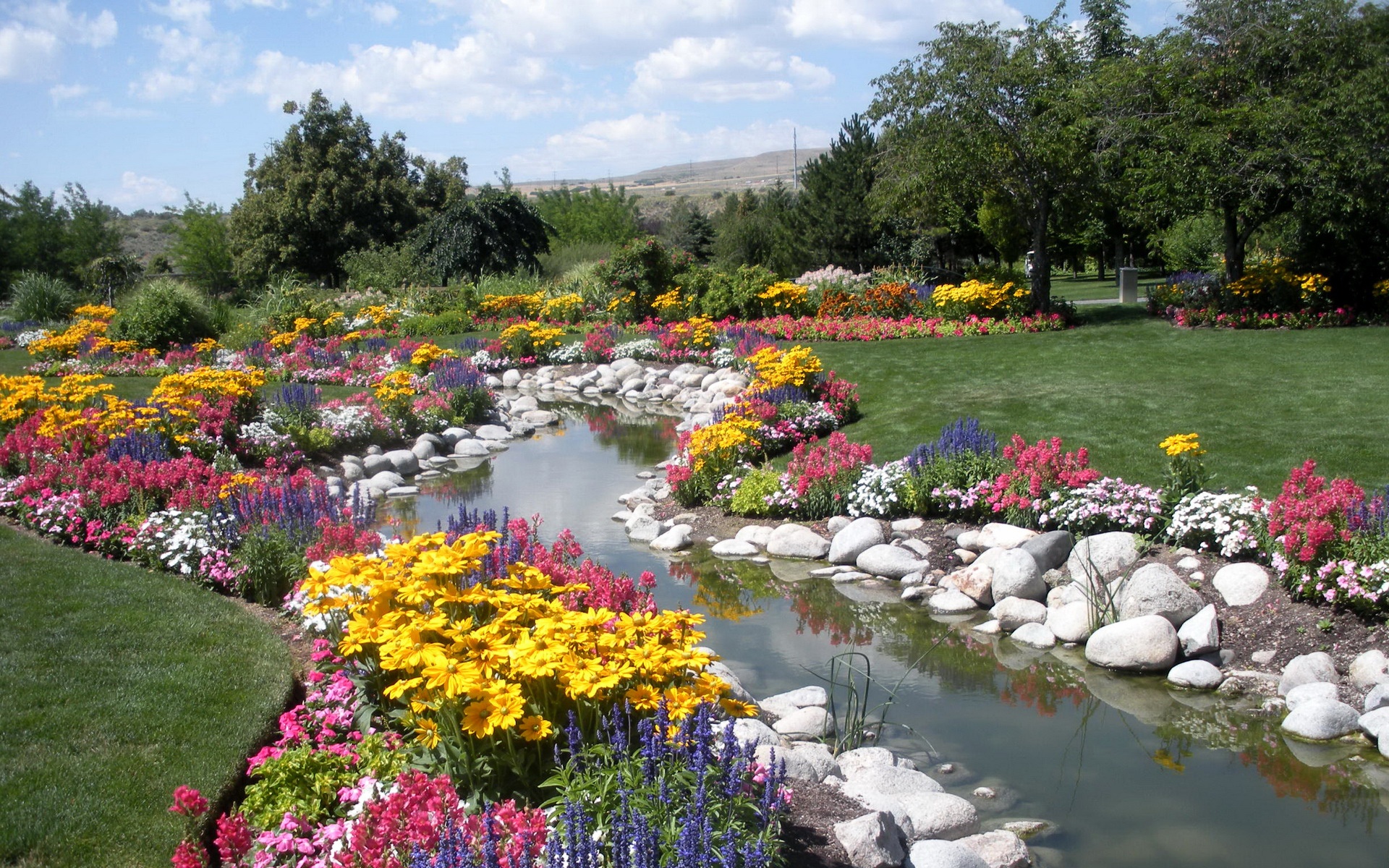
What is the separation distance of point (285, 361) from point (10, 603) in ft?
39.1

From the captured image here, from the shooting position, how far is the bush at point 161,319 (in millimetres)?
18734

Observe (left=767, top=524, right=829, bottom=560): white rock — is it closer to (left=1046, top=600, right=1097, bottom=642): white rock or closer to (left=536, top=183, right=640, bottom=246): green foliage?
(left=1046, top=600, right=1097, bottom=642): white rock

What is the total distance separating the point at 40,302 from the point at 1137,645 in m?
27.5

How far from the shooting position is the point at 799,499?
9.41 metres

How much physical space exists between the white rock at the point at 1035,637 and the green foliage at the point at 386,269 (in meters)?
24.3

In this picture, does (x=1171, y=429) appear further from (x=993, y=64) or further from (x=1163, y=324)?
(x=993, y=64)

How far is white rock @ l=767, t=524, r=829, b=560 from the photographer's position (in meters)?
8.76

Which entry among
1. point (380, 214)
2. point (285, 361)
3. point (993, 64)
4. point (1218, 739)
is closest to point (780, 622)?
point (1218, 739)

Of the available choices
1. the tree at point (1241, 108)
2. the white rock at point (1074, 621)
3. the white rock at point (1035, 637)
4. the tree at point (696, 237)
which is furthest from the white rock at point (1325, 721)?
the tree at point (696, 237)

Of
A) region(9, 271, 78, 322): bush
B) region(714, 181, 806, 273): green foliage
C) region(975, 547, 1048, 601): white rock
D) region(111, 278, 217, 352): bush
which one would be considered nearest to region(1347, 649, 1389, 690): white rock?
region(975, 547, 1048, 601): white rock

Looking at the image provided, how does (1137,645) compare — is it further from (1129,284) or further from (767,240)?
(767,240)

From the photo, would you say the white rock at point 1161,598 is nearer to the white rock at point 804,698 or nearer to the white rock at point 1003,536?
the white rock at point 1003,536

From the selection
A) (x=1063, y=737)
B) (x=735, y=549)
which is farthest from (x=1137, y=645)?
(x=735, y=549)

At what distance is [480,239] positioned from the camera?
102 feet
